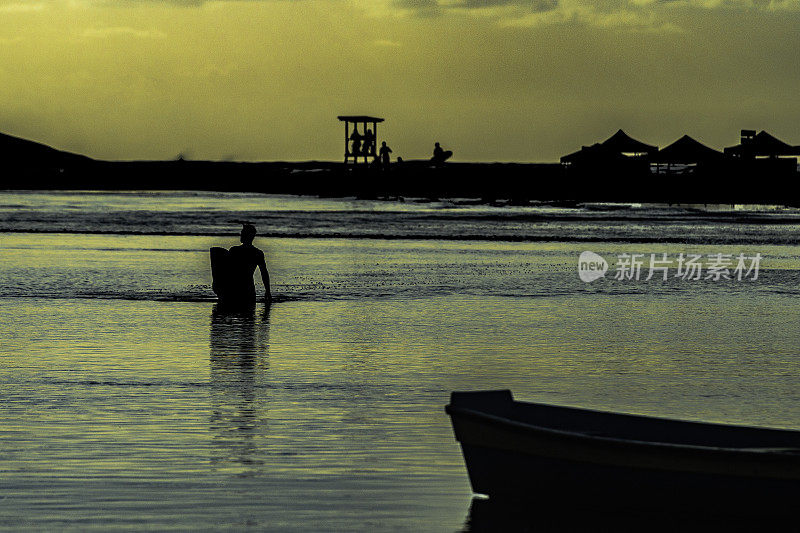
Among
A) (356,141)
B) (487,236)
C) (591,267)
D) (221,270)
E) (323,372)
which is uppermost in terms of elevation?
(356,141)

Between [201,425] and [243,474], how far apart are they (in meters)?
1.79

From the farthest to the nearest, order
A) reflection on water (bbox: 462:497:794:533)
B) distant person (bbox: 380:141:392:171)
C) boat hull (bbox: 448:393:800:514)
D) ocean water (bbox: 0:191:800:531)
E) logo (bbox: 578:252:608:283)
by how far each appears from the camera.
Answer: distant person (bbox: 380:141:392:171) < logo (bbox: 578:252:608:283) < ocean water (bbox: 0:191:800:531) < reflection on water (bbox: 462:497:794:533) < boat hull (bbox: 448:393:800:514)

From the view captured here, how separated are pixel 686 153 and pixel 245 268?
5984 centimetres

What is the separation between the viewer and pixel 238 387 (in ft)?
43.4

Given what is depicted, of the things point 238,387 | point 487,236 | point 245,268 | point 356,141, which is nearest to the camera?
point 238,387

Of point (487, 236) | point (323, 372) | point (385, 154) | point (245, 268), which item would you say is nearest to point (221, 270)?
point (245, 268)

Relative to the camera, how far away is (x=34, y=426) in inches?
436

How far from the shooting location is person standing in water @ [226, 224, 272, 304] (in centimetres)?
1978

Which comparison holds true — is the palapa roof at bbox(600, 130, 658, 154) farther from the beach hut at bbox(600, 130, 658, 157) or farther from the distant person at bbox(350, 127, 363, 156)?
the distant person at bbox(350, 127, 363, 156)

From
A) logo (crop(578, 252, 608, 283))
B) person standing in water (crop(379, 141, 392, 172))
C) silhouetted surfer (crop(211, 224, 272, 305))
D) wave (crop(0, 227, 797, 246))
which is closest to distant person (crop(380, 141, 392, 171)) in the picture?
person standing in water (crop(379, 141, 392, 172))

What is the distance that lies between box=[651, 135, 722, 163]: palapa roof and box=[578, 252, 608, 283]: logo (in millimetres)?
41934

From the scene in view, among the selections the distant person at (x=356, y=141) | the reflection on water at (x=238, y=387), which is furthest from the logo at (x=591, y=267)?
the distant person at (x=356, y=141)

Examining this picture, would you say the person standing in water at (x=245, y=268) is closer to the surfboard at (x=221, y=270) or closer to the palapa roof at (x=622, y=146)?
the surfboard at (x=221, y=270)

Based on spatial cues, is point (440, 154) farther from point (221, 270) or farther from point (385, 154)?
point (221, 270)
